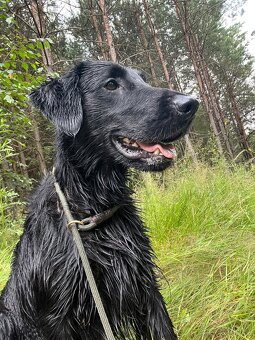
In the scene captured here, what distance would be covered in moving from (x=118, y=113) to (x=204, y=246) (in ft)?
5.32

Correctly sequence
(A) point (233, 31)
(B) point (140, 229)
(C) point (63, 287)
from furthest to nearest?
(A) point (233, 31)
(B) point (140, 229)
(C) point (63, 287)

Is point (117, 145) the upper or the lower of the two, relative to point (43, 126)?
lower

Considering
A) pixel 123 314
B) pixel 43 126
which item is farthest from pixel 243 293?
pixel 43 126

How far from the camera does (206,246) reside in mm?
2955

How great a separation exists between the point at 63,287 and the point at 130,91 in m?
1.20

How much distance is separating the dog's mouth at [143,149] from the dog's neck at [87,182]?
13 cm

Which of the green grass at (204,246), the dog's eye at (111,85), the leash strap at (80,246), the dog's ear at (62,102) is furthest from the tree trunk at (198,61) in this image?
the leash strap at (80,246)

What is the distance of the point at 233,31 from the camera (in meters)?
20.7

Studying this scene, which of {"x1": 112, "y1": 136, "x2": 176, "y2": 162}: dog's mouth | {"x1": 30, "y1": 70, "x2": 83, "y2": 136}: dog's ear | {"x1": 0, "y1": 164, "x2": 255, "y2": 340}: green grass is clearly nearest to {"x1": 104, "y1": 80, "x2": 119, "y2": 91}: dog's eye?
{"x1": 30, "y1": 70, "x2": 83, "y2": 136}: dog's ear

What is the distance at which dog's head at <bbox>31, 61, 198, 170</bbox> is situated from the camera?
184 centimetres

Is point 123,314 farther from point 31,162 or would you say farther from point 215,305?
point 31,162

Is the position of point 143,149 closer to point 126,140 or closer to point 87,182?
point 126,140

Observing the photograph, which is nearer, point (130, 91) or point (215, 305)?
point (130, 91)

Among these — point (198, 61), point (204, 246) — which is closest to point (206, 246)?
point (204, 246)
